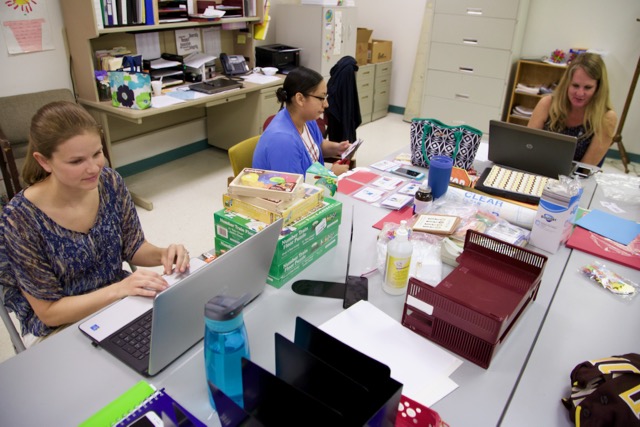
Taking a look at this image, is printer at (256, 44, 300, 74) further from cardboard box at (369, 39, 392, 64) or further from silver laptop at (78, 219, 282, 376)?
silver laptop at (78, 219, 282, 376)

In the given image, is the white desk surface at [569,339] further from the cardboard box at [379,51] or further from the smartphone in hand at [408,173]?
the cardboard box at [379,51]

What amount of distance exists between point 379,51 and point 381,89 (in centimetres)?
47

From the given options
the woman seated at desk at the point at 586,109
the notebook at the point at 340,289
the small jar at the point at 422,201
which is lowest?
the notebook at the point at 340,289

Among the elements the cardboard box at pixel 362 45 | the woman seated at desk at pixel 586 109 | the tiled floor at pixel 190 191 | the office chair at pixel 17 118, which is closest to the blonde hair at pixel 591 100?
the woman seated at desk at pixel 586 109

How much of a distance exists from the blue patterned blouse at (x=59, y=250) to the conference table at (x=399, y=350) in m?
0.27

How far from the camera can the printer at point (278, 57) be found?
454 cm

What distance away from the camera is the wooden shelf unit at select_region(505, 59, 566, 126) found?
4.76m

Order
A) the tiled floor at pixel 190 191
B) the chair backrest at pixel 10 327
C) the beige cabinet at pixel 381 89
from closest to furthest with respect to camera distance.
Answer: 1. the chair backrest at pixel 10 327
2. the tiled floor at pixel 190 191
3. the beige cabinet at pixel 381 89

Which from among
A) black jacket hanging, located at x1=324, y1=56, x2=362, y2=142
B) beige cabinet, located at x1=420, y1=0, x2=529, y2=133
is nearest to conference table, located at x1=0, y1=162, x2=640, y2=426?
black jacket hanging, located at x1=324, y1=56, x2=362, y2=142

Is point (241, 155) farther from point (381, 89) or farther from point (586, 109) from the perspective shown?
point (381, 89)

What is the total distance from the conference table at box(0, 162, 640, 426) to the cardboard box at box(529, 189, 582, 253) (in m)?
0.18

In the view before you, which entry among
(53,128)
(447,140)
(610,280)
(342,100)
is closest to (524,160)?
(447,140)

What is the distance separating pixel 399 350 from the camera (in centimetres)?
119

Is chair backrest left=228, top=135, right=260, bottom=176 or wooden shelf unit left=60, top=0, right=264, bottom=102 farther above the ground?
wooden shelf unit left=60, top=0, right=264, bottom=102
